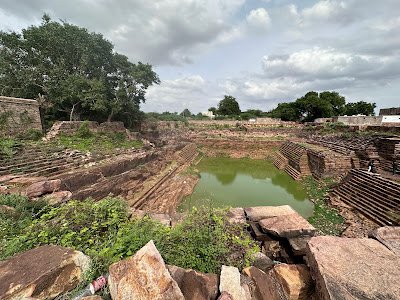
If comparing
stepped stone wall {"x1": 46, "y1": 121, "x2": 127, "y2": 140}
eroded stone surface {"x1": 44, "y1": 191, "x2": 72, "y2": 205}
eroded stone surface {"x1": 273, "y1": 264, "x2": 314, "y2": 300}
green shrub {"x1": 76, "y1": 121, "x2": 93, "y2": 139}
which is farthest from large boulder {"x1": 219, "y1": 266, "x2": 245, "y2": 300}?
green shrub {"x1": 76, "y1": 121, "x2": 93, "y2": 139}

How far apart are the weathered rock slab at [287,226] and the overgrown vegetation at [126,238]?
682mm

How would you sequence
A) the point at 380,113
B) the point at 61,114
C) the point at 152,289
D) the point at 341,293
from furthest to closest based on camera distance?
the point at 380,113 < the point at 61,114 < the point at 341,293 < the point at 152,289

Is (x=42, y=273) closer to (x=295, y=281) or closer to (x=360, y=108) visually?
(x=295, y=281)

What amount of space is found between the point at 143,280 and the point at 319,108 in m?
44.6

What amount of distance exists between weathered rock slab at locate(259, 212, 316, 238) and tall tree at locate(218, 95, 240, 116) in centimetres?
4874

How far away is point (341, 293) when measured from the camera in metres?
1.86

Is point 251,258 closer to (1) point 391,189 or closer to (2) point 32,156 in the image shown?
(1) point 391,189

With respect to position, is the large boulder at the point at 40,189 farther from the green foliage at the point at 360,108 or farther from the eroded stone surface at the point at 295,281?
the green foliage at the point at 360,108

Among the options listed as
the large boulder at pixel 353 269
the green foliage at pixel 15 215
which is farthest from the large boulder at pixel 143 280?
the green foliage at pixel 15 215

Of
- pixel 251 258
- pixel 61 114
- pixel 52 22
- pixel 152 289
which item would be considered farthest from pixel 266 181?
pixel 52 22

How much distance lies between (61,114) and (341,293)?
66.5 feet

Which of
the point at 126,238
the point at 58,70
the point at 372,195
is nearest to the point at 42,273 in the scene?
the point at 126,238

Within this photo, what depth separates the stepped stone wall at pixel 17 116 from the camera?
10.6 metres

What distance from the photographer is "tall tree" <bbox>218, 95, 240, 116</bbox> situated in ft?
169
